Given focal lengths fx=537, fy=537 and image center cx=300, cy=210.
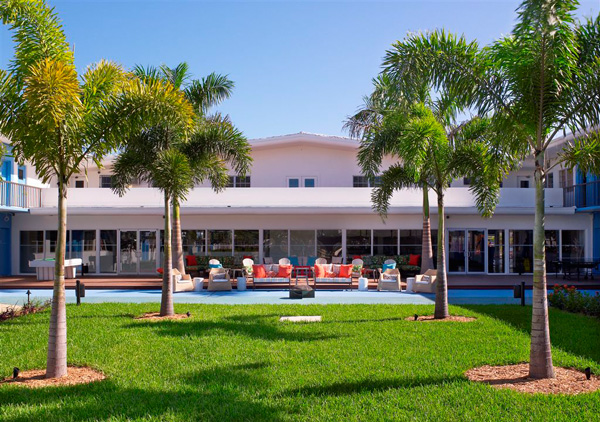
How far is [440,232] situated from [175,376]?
7.66 metres

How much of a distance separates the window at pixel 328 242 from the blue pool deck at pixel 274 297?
4.89m

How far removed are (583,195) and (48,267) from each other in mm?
23332

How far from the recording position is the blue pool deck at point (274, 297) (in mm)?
16672

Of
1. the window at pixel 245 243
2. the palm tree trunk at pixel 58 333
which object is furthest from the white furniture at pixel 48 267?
the palm tree trunk at pixel 58 333

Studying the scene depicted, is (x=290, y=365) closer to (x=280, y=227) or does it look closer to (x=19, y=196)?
(x=280, y=227)

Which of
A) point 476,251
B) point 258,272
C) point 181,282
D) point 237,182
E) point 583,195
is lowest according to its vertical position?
point 181,282

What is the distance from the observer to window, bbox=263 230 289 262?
24828mm

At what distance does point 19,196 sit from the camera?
23.4 meters

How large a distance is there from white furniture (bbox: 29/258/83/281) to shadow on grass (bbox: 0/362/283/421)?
15885mm

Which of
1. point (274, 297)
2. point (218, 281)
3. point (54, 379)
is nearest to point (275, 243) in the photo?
point (218, 281)

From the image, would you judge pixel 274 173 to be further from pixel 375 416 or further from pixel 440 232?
pixel 375 416

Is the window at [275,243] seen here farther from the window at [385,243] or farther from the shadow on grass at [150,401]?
the shadow on grass at [150,401]

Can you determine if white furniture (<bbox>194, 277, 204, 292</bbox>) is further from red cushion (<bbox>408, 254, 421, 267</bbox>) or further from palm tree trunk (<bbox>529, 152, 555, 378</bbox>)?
palm tree trunk (<bbox>529, 152, 555, 378</bbox>)

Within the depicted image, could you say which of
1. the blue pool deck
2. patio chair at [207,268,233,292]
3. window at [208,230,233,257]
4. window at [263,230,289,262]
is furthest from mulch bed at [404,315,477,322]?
window at [208,230,233,257]
